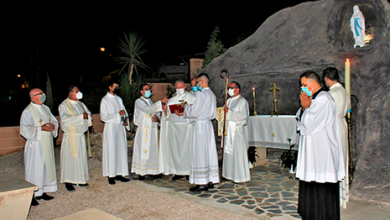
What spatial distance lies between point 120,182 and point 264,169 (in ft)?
11.2

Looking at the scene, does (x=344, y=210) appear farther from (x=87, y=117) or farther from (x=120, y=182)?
(x=87, y=117)

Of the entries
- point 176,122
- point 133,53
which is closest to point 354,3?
point 176,122

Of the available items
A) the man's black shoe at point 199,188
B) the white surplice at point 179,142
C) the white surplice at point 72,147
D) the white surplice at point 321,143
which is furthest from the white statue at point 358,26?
the white surplice at point 72,147

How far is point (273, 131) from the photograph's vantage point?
24.9ft

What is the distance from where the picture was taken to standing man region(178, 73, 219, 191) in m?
A: 6.08

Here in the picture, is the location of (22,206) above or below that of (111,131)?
below

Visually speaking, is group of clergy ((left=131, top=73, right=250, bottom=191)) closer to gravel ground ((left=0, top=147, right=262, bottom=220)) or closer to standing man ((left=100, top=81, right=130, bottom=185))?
→ standing man ((left=100, top=81, right=130, bottom=185))

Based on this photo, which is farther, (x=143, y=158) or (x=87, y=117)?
(x=143, y=158)

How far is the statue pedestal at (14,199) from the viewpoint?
4004mm

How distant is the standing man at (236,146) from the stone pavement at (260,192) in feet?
0.67

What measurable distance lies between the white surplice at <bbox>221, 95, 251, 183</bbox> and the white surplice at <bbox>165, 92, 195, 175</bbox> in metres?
0.80

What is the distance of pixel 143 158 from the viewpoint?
23.0 feet

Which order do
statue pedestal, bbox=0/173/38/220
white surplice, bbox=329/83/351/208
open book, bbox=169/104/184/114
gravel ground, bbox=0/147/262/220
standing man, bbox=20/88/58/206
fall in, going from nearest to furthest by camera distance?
statue pedestal, bbox=0/173/38/220
gravel ground, bbox=0/147/262/220
white surplice, bbox=329/83/351/208
standing man, bbox=20/88/58/206
open book, bbox=169/104/184/114

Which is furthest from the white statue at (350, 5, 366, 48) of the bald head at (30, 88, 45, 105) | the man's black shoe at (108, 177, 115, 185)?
the bald head at (30, 88, 45, 105)
